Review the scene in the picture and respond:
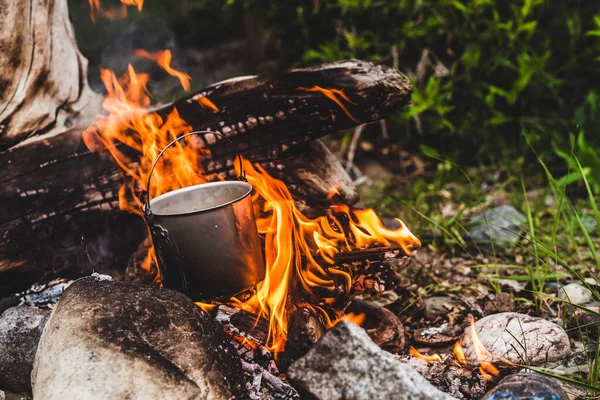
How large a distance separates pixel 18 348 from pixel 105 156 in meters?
1.18

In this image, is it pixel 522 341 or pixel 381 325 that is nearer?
pixel 522 341

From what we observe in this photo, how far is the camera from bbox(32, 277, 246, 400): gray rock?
1874mm

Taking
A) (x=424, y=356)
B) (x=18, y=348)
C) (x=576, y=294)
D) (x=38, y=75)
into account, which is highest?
(x=38, y=75)

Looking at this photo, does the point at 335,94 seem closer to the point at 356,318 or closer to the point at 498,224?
the point at 356,318

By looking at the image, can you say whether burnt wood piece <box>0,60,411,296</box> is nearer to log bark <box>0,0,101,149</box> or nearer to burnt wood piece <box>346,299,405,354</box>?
log bark <box>0,0,101,149</box>

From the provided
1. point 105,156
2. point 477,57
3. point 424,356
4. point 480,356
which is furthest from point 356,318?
point 477,57

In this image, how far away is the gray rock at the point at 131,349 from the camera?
187 cm

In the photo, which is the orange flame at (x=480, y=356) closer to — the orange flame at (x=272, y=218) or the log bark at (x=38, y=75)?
the orange flame at (x=272, y=218)

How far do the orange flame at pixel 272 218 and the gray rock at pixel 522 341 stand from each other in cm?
53

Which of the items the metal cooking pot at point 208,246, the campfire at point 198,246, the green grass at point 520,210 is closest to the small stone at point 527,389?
the campfire at point 198,246

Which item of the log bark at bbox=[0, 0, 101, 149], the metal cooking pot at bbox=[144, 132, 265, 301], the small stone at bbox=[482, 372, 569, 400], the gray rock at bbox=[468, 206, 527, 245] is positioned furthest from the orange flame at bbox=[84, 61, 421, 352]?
the gray rock at bbox=[468, 206, 527, 245]

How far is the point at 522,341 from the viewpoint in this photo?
7.75 feet

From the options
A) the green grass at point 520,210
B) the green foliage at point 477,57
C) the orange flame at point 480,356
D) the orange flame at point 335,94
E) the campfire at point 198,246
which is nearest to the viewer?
the campfire at point 198,246

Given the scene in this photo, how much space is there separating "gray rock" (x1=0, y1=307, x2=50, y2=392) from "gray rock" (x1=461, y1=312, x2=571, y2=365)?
2.10 m
